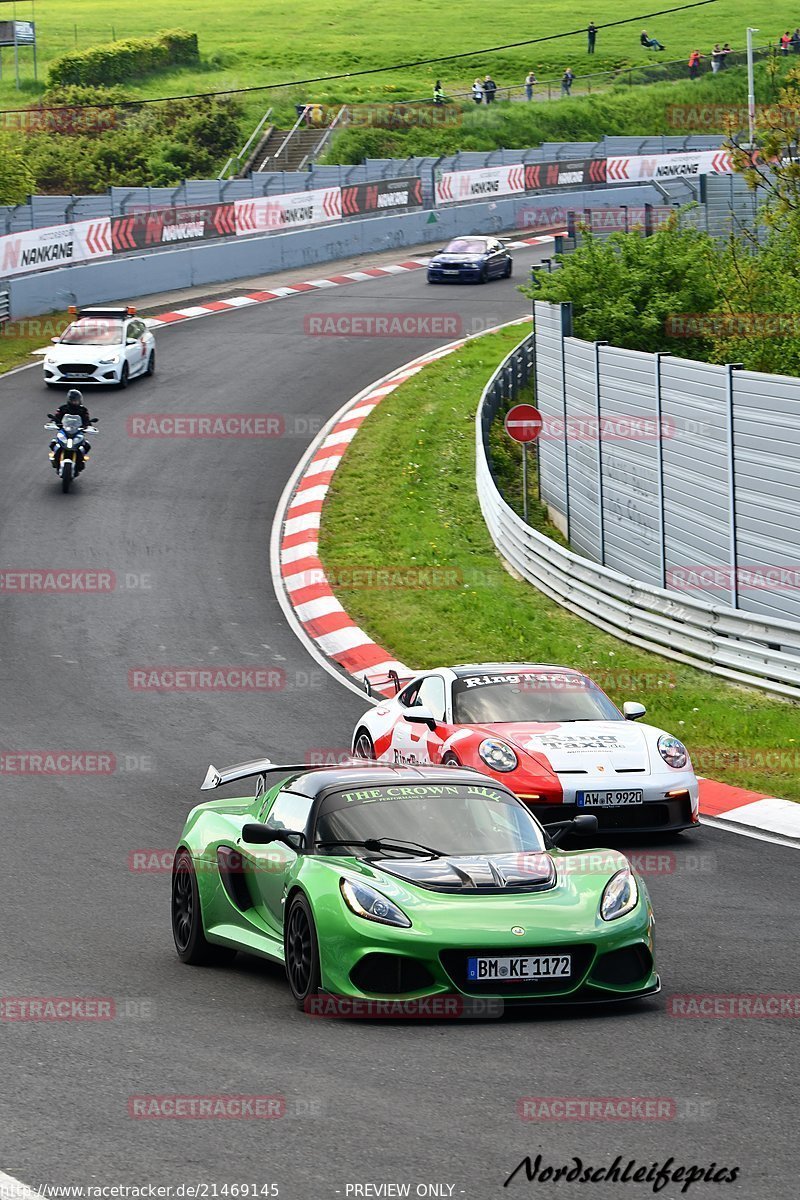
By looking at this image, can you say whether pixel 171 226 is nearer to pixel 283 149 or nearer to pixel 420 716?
pixel 283 149

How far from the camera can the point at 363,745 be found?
15.0 meters

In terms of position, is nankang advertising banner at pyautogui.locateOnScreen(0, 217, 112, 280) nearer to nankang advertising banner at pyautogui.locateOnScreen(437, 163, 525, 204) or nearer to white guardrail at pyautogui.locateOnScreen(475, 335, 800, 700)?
nankang advertising banner at pyautogui.locateOnScreen(437, 163, 525, 204)

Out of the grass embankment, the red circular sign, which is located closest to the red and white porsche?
the grass embankment

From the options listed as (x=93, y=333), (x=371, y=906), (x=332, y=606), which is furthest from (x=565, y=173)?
(x=371, y=906)

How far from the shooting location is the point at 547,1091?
6.59m

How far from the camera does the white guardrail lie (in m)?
17.9

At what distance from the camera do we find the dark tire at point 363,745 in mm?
14789

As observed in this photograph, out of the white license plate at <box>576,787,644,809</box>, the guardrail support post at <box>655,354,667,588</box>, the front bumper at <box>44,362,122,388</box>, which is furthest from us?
the front bumper at <box>44,362,122,388</box>

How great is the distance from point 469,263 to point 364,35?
68010 millimetres

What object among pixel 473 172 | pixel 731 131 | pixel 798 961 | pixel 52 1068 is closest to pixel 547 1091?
pixel 52 1068

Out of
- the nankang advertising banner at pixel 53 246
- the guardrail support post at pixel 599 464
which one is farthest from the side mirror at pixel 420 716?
the nankang advertising banner at pixel 53 246

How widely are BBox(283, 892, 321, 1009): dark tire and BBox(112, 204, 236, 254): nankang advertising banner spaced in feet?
123

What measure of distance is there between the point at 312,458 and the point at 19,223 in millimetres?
15694

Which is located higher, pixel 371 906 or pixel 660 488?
pixel 371 906
